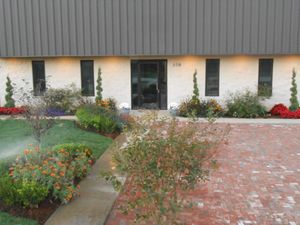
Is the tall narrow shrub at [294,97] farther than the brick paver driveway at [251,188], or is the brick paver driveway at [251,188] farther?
the tall narrow shrub at [294,97]

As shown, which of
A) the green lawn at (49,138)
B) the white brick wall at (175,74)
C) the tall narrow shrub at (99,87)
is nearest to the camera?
the green lawn at (49,138)

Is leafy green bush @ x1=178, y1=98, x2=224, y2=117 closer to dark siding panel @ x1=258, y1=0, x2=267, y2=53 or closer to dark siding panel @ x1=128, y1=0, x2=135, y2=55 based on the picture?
dark siding panel @ x1=258, y1=0, x2=267, y2=53

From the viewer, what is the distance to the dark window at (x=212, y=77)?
15852 mm

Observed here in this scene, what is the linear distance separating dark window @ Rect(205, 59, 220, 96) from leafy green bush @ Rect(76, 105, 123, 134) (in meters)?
5.99

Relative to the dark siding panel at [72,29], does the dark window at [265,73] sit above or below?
below

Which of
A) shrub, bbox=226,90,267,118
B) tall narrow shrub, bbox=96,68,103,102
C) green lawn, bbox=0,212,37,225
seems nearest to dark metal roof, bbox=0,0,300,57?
tall narrow shrub, bbox=96,68,103,102

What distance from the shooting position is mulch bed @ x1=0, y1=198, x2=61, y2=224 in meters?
5.17

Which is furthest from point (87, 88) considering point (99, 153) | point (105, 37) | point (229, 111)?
point (99, 153)

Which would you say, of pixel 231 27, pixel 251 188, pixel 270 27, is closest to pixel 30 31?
pixel 231 27

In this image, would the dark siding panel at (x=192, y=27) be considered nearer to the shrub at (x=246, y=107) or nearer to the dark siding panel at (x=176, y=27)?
the dark siding panel at (x=176, y=27)

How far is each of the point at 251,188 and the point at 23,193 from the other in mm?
4195

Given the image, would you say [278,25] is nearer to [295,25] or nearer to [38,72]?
[295,25]

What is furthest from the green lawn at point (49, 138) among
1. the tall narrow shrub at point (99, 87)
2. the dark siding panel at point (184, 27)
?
the dark siding panel at point (184, 27)

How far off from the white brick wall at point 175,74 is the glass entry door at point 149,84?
301 mm
